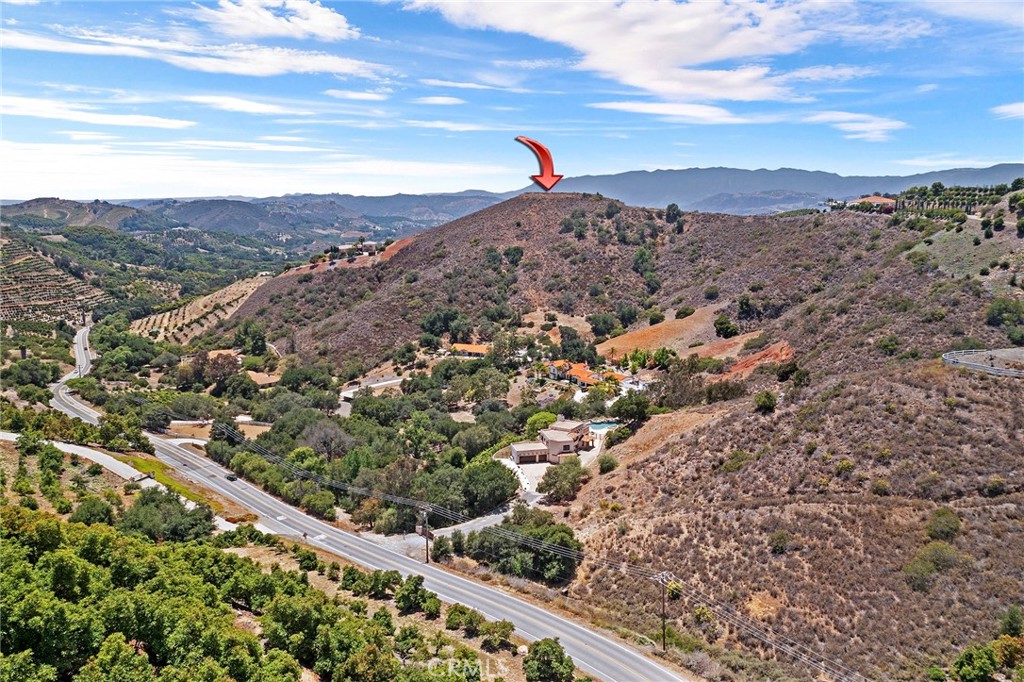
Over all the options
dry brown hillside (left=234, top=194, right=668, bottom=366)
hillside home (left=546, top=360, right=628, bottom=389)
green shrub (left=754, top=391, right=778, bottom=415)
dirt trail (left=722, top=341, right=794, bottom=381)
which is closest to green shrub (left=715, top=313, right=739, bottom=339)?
Answer: dirt trail (left=722, top=341, right=794, bottom=381)

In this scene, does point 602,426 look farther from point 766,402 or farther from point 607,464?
point 766,402

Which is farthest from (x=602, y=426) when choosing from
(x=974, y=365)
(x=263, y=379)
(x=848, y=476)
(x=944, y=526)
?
(x=263, y=379)

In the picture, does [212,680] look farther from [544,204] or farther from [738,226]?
[544,204]

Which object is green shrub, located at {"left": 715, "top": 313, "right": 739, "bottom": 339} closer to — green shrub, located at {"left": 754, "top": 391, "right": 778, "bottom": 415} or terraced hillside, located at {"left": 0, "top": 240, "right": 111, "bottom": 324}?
green shrub, located at {"left": 754, "top": 391, "right": 778, "bottom": 415}

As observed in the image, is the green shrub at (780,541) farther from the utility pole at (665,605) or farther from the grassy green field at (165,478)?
the grassy green field at (165,478)

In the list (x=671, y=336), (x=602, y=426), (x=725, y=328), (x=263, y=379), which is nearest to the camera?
(x=602, y=426)

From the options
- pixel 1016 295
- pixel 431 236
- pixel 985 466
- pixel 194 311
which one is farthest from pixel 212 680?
pixel 194 311
